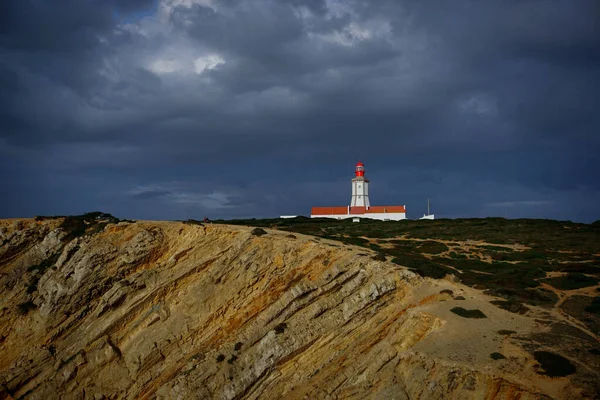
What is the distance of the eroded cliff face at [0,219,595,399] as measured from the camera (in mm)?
25922

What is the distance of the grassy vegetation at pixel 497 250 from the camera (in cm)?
3559

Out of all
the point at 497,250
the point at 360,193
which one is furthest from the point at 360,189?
the point at 497,250

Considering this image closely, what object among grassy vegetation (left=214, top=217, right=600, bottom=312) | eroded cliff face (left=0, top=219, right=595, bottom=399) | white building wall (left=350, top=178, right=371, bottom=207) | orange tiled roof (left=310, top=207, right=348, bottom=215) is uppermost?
white building wall (left=350, top=178, right=371, bottom=207)

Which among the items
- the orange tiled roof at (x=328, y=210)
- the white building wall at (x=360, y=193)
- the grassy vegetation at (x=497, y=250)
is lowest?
the grassy vegetation at (x=497, y=250)

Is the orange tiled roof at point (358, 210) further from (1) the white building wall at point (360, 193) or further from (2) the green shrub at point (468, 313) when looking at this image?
(2) the green shrub at point (468, 313)

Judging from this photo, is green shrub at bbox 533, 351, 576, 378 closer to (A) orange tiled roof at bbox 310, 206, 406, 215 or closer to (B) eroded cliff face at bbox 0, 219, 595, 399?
(B) eroded cliff face at bbox 0, 219, 595, 399

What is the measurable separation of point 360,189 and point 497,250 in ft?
133

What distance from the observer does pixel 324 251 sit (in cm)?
3753

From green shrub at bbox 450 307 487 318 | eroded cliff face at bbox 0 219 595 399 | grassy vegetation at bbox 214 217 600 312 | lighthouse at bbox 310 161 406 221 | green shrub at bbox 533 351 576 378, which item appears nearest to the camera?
green shrub at bbox 533 351 576 378

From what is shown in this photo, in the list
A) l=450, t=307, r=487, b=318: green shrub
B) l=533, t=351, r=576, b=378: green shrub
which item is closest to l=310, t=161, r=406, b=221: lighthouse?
l=450, t=307, r=487, b=318: green shrub

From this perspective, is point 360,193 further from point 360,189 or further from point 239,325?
point 239,325

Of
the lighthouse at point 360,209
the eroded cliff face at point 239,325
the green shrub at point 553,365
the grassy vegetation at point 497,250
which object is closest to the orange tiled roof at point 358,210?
the lighthouse at point 360,209

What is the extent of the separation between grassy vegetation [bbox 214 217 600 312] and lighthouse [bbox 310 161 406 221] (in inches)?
433

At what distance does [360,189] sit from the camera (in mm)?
87125
